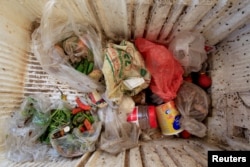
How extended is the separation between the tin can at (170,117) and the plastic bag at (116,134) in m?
0.21

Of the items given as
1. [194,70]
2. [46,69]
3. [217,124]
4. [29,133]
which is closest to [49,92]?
[46,69]

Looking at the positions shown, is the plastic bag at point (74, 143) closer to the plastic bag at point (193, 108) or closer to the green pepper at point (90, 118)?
the green pepper at point (90, 118)

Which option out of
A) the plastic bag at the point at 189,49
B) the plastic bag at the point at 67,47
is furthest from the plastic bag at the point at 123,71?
the plastic bag at the point at 189,49

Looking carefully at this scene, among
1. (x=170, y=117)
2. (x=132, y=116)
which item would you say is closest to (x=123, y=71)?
(x=132, y=116)

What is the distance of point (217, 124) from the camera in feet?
4.52

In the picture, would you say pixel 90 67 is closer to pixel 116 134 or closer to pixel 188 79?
pixel 116 134

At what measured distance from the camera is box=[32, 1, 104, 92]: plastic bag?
52.1 inches

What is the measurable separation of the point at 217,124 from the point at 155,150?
1.69 ft

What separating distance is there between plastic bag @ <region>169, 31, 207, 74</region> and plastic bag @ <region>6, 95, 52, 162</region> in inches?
40.3

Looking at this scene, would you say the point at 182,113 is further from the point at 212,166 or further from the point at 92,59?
the point at 92,59

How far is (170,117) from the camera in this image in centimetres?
141

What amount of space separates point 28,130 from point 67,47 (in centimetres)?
62

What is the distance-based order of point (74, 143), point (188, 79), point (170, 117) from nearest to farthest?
1. point (74, 143)
2. point (170, 117)
3. point (188, 79)

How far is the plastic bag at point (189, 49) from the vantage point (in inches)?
52.5
